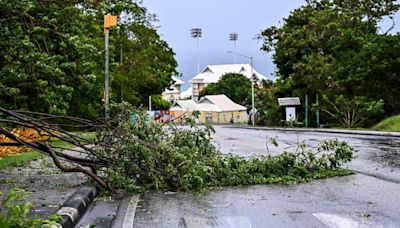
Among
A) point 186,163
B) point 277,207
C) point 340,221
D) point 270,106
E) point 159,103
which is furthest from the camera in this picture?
point 159,103

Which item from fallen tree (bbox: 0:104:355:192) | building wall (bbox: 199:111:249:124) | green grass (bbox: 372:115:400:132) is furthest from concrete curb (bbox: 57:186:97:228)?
building wall (bbox: 199:111:249:124)

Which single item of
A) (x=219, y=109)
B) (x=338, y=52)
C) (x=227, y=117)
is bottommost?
(x=227, y=117)

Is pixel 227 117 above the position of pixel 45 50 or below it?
below

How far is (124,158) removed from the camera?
10555mm

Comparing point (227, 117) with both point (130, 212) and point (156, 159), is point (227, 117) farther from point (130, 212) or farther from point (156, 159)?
point (130, 212)

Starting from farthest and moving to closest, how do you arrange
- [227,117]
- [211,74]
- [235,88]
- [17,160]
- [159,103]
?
[211,74] < [235,88] < [227,117] < [159,103] < [17,160]

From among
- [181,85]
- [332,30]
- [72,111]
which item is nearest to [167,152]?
[72,111]

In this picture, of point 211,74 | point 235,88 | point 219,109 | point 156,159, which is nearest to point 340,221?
point 156,159

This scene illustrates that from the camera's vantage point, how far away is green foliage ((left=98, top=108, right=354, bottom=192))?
10523 millimetres

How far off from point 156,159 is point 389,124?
3149 cm

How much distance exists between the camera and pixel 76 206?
8.38 meters

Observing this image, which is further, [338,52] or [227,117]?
[227,117]

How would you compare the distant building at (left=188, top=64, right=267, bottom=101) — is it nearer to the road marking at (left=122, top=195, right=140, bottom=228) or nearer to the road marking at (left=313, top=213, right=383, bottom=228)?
the road marking at (left=122, top=195, right=140, bottom=228)

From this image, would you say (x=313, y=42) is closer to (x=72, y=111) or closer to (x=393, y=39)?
(x=393, y=39)
